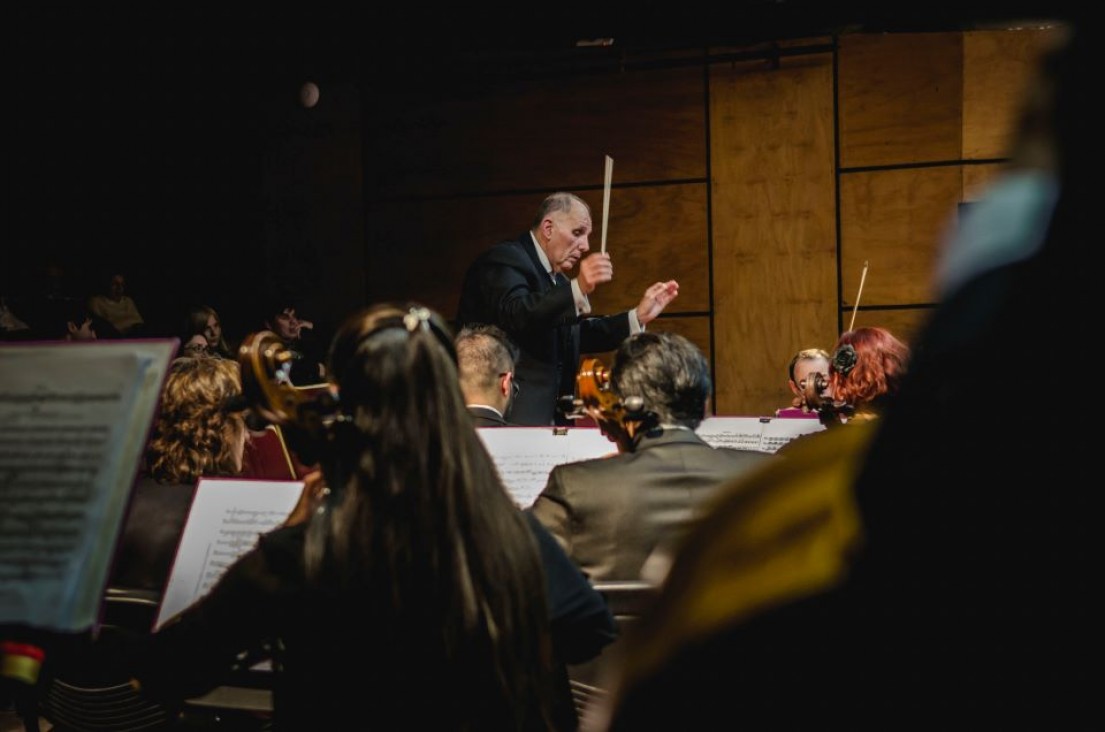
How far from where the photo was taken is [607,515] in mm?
2311

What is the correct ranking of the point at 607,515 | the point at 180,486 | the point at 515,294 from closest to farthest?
1. the point at 607,515
2. the point at 180,486
3. the point at 515,294

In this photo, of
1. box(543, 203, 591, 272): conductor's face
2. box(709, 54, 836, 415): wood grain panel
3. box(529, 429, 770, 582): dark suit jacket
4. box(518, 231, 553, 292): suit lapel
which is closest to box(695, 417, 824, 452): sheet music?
box(529, 429, 770, 582): dark suit jacket

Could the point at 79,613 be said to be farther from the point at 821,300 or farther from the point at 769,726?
the point at 821,300

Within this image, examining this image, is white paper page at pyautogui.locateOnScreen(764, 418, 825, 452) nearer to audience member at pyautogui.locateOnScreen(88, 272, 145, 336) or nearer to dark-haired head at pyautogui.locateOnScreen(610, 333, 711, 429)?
dark-haired head at pyautogui.locateOnScreen(610, 333, 711, 429)

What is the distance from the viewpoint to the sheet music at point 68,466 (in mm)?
1090

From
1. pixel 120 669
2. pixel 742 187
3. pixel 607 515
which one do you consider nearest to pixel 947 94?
pixel 742 187

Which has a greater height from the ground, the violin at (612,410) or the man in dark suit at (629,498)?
the violin at (612,410)

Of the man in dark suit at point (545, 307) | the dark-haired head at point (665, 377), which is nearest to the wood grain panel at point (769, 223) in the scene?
the man in dark suit at point (545, 307)

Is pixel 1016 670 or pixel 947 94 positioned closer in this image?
pixel 1016 670

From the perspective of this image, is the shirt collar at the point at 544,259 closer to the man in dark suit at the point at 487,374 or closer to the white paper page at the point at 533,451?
the man in dark suit at the point at 487,374

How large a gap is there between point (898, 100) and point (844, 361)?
3.86m

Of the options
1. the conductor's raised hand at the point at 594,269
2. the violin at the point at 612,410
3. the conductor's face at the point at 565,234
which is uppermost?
the conductor's face at the point at 565,234

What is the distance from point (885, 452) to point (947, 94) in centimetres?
685

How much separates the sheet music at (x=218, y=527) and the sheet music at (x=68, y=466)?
968 millimetres
